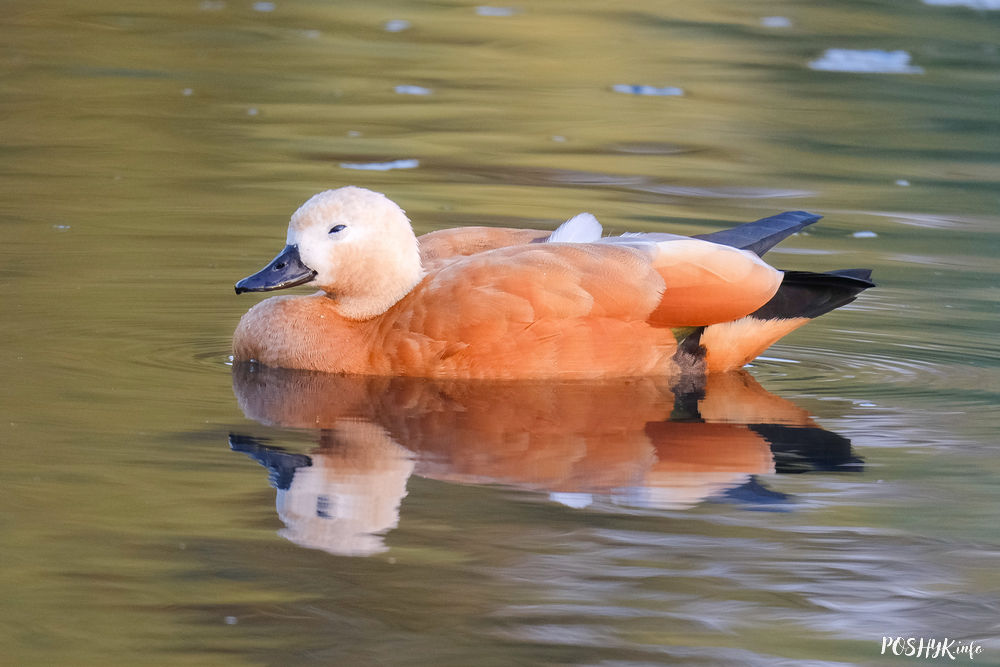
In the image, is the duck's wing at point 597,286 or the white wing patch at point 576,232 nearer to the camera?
the duck's wing at point 597,286

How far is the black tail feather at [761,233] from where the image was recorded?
299 inches

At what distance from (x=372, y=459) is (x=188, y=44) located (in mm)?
11347

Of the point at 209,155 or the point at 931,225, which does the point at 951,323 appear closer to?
the point at 931,225

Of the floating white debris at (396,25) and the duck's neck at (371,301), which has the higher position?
the floating white debris at (396,25)

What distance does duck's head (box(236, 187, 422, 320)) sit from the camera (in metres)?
7.21

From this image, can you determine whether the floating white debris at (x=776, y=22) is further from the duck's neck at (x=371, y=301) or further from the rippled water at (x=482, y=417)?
the duck's neck at (x=371, y=301)

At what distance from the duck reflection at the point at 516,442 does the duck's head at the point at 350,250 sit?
1.47 ft

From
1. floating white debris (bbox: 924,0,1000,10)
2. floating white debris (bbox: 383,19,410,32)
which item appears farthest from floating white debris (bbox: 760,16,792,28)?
floating white debris (bbox: 383,19,410,32)

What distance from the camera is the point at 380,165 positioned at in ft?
39.7

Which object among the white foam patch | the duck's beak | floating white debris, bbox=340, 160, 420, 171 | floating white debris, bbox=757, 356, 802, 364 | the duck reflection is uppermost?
the duck's beak

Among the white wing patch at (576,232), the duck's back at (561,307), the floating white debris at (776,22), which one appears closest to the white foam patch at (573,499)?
the duck's back at (561,307)

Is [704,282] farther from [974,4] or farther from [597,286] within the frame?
[974,4]

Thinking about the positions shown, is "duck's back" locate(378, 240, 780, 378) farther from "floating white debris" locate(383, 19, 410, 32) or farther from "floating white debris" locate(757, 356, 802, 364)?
"floating white debris" locate(383, 19, 410, 32)

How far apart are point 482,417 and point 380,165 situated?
575cm
